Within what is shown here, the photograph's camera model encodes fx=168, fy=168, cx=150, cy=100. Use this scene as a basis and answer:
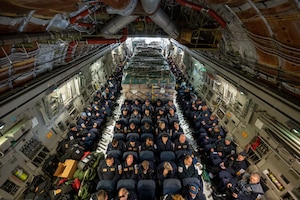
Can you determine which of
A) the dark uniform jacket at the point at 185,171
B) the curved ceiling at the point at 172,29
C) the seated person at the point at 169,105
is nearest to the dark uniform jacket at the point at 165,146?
the dark uniform jacket at the point at 185,171

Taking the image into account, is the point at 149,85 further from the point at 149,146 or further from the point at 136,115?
the point at 149,146

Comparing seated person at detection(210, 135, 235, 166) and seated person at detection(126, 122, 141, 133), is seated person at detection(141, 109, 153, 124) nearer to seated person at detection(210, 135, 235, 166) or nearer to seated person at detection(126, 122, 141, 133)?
seated person at detection(126, 122, 141, 133)

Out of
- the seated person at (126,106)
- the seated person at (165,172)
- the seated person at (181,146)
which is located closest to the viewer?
the seated person at (165,172)

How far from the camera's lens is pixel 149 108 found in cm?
691

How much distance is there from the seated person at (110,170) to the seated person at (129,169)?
0.12 meters

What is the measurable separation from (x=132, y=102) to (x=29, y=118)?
161 inches

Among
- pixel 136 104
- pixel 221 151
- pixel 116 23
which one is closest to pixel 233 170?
pixel 221 151

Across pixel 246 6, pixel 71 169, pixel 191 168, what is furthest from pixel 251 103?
pixel 71 169

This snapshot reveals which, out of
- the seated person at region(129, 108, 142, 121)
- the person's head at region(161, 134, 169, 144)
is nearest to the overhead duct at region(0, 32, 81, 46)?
the seated person at region(129, 108, 142, 121)

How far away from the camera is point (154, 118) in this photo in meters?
6.71

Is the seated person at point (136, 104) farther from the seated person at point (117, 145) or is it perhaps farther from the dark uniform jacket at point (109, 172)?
the dark uniform jacket at point (109, 172)

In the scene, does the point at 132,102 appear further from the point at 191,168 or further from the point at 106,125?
the point at 191,168

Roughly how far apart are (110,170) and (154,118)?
10.0 ft

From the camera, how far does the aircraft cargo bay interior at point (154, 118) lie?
2.92m
